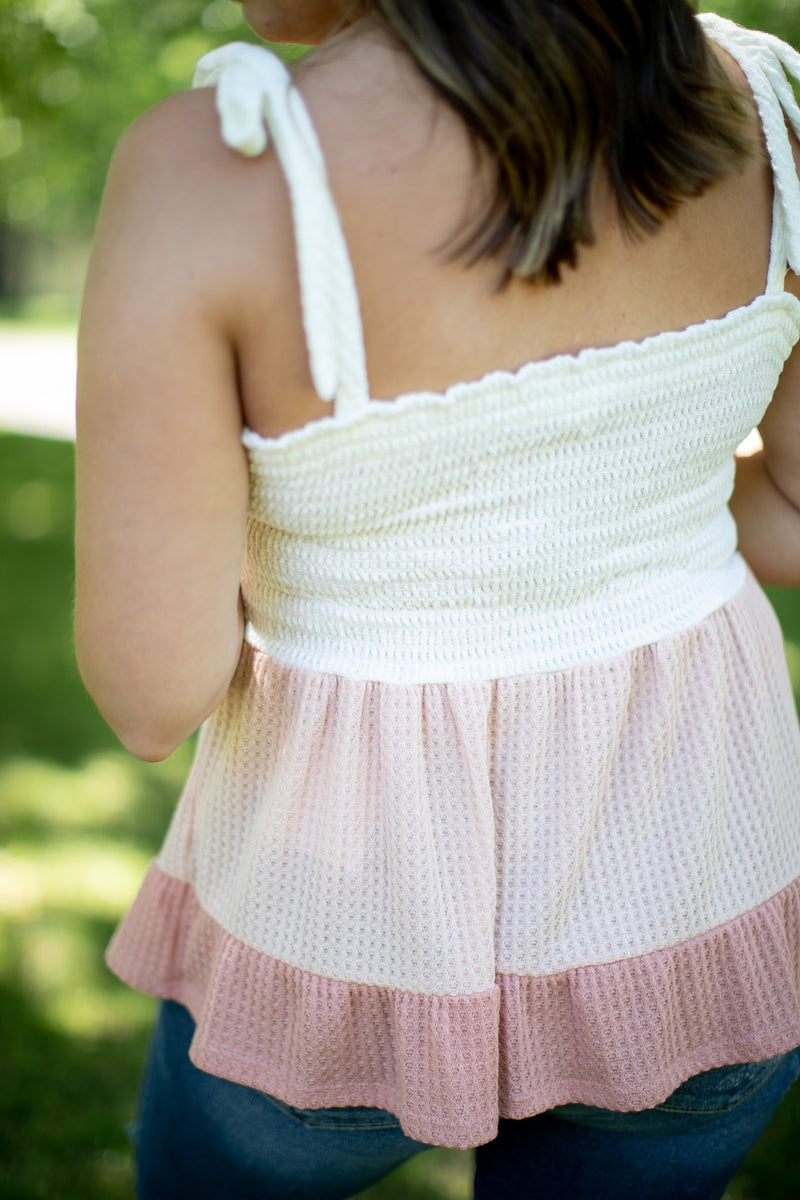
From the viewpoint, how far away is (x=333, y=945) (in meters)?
1.05

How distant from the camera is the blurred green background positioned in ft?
7.86

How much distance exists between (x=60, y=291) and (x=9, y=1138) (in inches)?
1402

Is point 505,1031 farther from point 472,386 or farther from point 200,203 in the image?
point 200,203

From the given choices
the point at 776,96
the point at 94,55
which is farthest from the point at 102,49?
the point at 776,96

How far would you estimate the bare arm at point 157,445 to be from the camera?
0.82 metres

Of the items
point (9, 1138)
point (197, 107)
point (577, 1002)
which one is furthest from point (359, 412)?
point (9, 1138)

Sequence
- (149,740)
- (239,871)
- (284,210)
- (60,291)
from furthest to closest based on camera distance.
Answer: (60,291), (239,871), (149,740), (284,210)

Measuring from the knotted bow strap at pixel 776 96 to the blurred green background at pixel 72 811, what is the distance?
2.14 meters

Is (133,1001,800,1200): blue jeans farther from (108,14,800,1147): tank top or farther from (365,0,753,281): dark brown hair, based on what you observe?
(365,0,753,281): dark brown hair

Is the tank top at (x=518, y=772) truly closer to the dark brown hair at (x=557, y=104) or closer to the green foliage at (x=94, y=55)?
the dark brown hair at (x=557, y=104)

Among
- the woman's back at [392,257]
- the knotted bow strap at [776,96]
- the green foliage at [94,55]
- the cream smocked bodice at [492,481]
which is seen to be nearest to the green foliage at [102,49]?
the green foliage at [94,55]

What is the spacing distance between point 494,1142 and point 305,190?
3.43 ft

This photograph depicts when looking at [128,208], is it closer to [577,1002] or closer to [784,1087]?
[577,1002]

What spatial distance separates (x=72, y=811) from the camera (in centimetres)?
357
